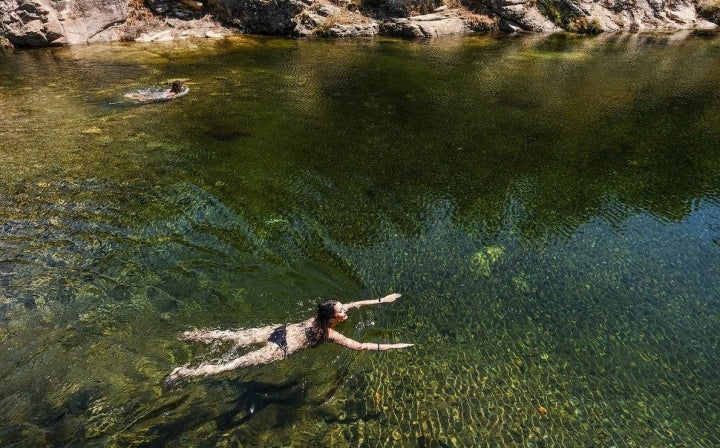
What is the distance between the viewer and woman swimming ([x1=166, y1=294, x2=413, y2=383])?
8.43 m

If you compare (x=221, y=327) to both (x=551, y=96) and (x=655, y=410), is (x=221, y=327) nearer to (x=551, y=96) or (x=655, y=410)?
(x=655, y=410)

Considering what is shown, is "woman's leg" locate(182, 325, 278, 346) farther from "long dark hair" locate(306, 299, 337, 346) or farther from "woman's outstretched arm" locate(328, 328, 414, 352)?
"woman's outstretched arm" locate(328, 328, 414, 352)

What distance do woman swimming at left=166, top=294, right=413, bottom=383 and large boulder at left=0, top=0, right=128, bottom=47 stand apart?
32856 mm

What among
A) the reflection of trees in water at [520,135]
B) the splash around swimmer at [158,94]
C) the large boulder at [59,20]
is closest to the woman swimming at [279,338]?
the reflection of trees in water at [520,135]

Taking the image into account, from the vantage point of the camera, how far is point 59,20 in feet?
105

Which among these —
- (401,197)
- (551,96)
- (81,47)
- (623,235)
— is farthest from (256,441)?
(81,47)

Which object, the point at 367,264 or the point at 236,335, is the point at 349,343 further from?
the point at 367,264

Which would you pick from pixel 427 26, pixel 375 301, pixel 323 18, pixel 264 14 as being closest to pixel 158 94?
pixel 375 301

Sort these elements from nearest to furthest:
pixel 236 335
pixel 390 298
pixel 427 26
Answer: pixel 236 335 < pixel 390 298 < pixel 427 26

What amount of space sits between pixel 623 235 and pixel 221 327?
11333 mm

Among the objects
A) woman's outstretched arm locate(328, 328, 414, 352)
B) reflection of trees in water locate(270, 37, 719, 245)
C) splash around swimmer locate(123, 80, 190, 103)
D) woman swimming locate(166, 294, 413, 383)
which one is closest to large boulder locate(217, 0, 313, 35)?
reflection of trees in water locate(270, 37, 719, 245)

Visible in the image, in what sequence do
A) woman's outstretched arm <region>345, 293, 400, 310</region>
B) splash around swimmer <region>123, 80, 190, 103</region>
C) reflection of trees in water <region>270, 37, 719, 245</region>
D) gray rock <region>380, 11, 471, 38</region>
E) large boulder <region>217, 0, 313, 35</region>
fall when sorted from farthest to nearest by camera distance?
gray rock <region>380, 11, 471, 38</region> < large boulder <region>217, 0, 313, 35</region> < splash around swimmer <region>123, 80, 190, 103</region> < reflection of trees in water <region>270, 37, 719, 245</region> < woman's outstretched arm <region>345, 293, 400, 310</region>

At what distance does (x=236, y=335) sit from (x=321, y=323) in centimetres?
193

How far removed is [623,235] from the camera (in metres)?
12.8
